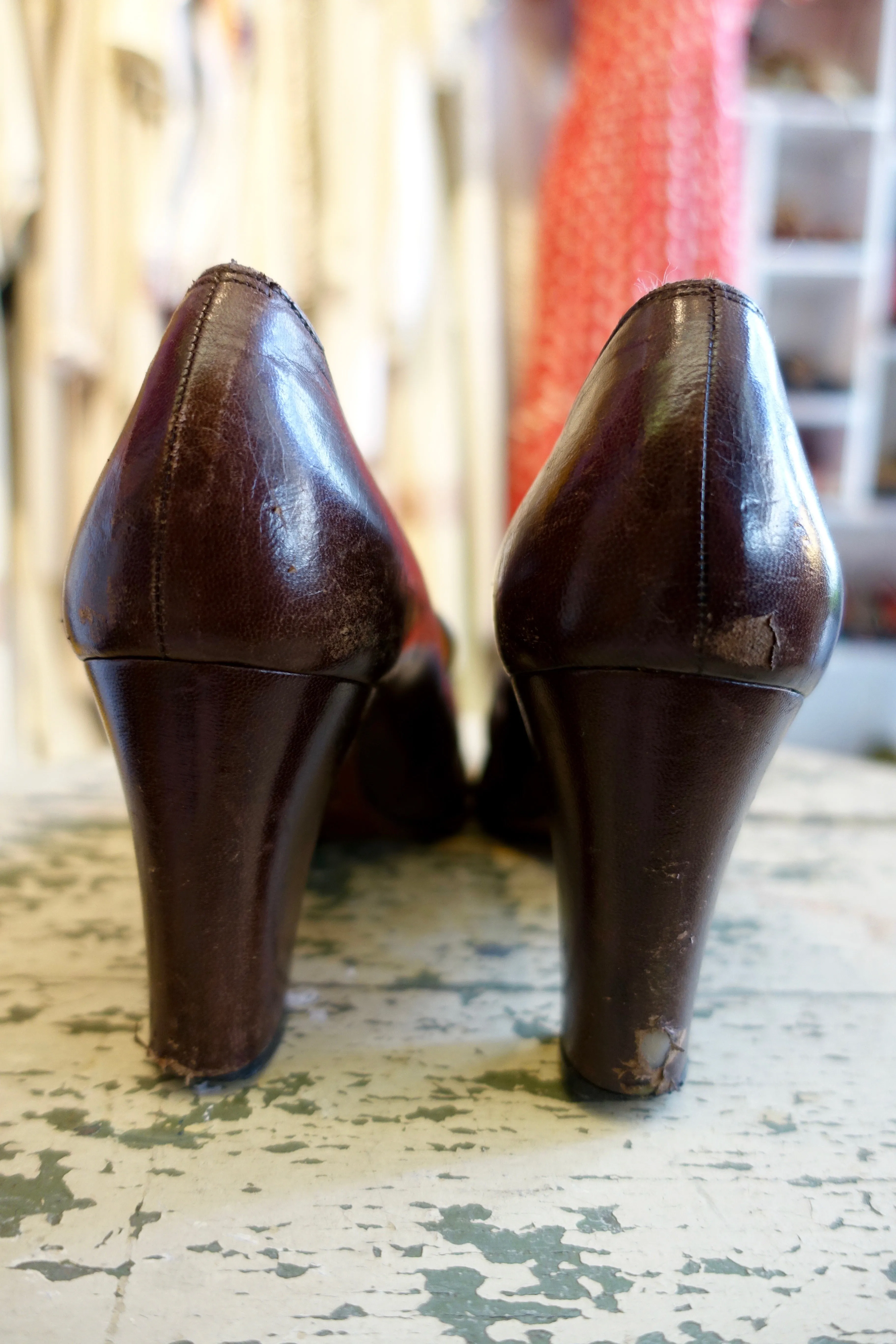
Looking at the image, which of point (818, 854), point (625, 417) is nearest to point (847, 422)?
point (818, 854)

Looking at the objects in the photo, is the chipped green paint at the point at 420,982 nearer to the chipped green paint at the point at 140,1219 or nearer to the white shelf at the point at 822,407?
the chipped green paint at the point at 140,1219

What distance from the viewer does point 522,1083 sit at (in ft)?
1.22

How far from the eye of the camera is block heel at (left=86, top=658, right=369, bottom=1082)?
1.13ft

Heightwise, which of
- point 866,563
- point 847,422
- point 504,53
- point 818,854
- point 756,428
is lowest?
point 818,854

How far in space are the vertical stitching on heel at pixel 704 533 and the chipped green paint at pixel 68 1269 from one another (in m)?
0.30

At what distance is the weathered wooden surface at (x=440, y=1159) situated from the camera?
253mm

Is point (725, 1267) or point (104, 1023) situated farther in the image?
point (104, 1023)

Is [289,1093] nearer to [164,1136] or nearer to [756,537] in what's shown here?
[164,1136]

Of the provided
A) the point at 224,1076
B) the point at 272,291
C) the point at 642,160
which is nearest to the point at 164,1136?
the point at 224,1076

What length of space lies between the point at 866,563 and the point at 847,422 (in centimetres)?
38

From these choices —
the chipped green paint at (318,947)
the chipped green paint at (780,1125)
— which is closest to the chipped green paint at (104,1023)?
the chipped green paint at (318,947)

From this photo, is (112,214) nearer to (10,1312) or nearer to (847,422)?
(10,1312)

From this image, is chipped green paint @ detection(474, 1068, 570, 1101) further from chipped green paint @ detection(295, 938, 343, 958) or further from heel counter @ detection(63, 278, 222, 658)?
heel counter @ detection(63, 278, 222, 658)

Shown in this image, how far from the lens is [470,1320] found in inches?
9.7
